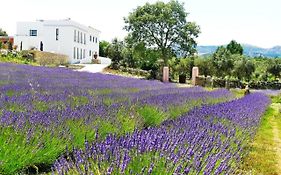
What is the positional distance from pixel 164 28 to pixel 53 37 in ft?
40.4

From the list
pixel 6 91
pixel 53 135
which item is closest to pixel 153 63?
pixel 6 91

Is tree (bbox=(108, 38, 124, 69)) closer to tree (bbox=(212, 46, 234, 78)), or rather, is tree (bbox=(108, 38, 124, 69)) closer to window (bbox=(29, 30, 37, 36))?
window (bbox=(29, 30, 37, 36))

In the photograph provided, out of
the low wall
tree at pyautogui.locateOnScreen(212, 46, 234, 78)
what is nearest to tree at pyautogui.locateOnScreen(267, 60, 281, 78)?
tree at pyautogui.locateOnScreen(212, 46, 234, 78)

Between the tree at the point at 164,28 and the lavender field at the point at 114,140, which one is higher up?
the tree at the point at 164,28

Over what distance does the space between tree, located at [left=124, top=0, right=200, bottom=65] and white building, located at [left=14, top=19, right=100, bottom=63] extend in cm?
786

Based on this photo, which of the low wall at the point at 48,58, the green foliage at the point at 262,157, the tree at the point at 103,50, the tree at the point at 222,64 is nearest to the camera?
the green foliage at the point at 262,157

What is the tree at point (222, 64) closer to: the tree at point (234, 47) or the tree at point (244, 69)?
the tree at point (244, 69)

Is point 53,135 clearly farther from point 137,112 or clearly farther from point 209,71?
point 209,71

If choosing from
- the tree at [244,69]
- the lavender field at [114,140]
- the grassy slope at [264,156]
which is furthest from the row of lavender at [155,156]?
the tree at [244,69]

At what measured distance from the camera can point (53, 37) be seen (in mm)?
43844

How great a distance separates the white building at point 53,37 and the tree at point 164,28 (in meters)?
7.86

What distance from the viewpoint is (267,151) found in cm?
627

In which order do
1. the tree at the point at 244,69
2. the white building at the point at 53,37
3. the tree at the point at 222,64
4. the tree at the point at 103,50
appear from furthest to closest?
the tree at the point at 103,50
the white building at the point at 53,37
the tree at the point at 222,64
the tree at the point at 244,69

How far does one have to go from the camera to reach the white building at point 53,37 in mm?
43094
